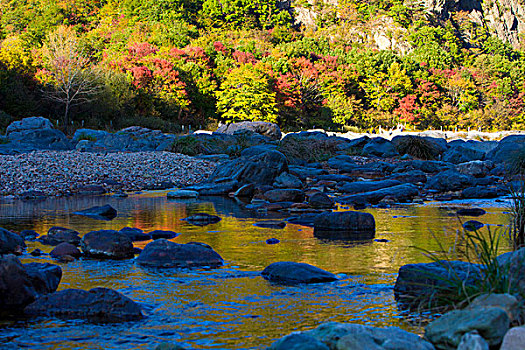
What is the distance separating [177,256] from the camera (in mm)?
4492

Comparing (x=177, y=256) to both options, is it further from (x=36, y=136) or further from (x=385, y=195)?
(x=36, y=136)

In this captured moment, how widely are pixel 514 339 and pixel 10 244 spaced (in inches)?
163

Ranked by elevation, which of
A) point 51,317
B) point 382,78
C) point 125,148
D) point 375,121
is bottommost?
point 51,317

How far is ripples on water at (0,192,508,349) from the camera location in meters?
2.84

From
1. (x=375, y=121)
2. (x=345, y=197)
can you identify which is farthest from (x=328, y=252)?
(x=375, y=121)

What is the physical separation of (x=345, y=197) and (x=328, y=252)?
13.3 ft

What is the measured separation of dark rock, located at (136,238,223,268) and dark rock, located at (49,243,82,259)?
0.60 metres

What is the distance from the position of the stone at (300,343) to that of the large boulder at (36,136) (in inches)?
691

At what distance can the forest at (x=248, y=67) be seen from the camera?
3131 centimetres

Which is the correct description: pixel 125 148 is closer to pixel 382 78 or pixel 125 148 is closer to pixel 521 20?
pixel 382 78

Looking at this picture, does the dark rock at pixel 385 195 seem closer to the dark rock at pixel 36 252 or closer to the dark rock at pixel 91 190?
the dark rock at pixel 91 190

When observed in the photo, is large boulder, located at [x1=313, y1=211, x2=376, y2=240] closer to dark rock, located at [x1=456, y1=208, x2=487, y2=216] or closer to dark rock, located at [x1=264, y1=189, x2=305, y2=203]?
dark rock, located at [x1=456, y1=208, x2=487, y2=216]

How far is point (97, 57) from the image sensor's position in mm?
45312

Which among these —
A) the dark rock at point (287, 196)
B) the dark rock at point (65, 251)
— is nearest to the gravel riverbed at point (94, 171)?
the dark rock at point (287, 196)
